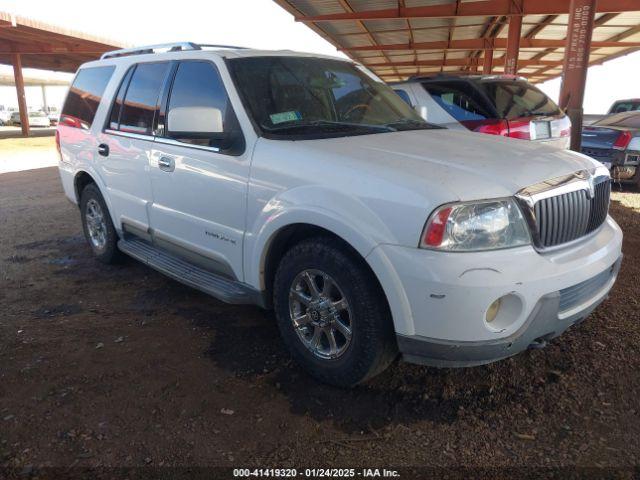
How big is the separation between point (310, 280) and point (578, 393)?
5.26 ft

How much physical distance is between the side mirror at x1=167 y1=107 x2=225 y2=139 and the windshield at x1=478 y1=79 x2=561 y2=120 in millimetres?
Result: 4575

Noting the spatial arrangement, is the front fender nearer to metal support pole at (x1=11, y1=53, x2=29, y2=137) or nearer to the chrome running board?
the chrome running board

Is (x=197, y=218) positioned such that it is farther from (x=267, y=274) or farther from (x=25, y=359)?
(x=25, y=359)

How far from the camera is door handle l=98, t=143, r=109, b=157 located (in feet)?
14.7

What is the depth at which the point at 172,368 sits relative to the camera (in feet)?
10.3

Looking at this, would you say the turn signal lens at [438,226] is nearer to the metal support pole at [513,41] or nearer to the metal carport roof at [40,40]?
the metal support pole at [513,41]

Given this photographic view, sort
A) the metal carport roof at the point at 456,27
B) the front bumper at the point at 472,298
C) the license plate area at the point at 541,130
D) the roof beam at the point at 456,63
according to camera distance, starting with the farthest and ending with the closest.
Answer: the roof beam at the point at 456,63
the metal carport roof at the point at 456,27
the license plate area at the point at 541,130
the front bumper at the point at 472,298

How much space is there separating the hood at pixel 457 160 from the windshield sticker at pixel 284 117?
14.0 inches

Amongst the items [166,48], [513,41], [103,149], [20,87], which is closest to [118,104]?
[103,149]

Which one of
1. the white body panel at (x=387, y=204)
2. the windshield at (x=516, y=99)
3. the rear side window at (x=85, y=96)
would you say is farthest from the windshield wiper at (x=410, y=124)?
the windshield at (x=516, y=99)

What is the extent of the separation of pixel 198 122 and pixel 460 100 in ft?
15.3

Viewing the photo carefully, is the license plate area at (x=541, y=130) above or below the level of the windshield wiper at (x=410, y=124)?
below

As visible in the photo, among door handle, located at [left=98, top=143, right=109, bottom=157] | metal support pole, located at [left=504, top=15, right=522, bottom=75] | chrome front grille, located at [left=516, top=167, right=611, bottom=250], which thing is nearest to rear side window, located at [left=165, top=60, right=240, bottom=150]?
door handle, located at [left=98, top=143, right=109, bottom=157]

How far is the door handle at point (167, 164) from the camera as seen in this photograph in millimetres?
3633
